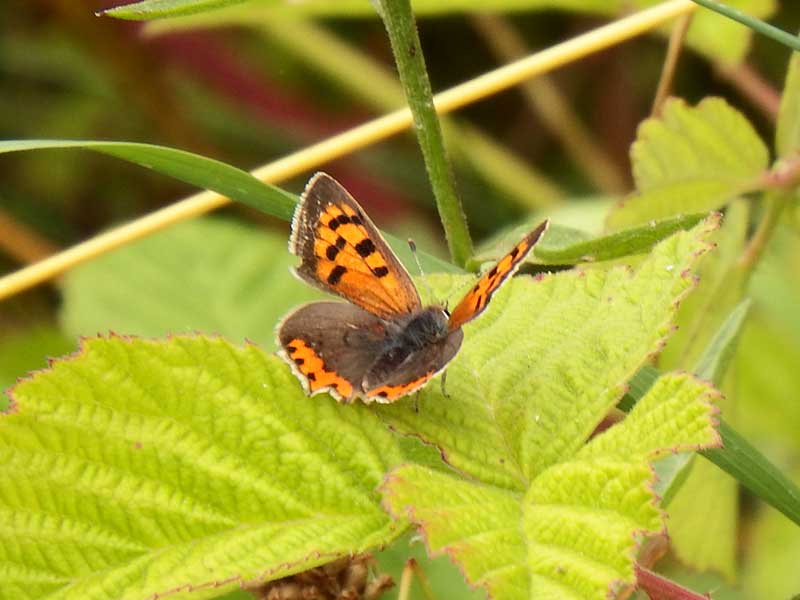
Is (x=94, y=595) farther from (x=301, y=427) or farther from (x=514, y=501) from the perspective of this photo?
(x=514, y=501)

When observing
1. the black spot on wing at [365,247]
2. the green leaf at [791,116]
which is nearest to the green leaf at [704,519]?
the green leaf at [791,116]

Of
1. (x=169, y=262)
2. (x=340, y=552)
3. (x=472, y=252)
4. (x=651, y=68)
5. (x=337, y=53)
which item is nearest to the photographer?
(x=340, y=552)

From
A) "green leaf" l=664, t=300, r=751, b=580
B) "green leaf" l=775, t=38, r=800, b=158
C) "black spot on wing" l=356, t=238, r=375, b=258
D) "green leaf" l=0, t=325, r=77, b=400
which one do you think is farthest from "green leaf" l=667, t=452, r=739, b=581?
"green leaf" l=0, t=325, r=77, b=400

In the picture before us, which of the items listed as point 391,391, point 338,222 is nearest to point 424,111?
point 338,222

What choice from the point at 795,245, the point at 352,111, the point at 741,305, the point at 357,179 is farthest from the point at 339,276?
the point at 352,111

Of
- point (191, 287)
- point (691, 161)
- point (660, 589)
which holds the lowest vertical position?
→ point (660, 589)

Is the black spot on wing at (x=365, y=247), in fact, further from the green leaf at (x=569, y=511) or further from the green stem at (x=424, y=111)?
the green leaf at (x=569, y=511)

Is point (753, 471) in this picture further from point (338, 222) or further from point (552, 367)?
point (338, 222)
